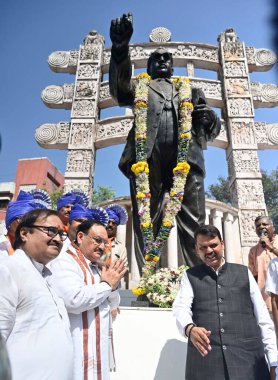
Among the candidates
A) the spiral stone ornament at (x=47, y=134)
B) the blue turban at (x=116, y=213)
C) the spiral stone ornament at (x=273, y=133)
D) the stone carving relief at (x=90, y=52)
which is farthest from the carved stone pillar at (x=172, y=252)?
the stone carving relief at (x=90, y=52)

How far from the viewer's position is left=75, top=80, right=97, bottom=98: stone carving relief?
10.7m

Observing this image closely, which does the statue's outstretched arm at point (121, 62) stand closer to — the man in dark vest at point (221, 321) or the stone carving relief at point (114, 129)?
the man in dark vest at point (221, 321)

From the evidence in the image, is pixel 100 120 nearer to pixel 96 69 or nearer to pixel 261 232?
pixel 96 69

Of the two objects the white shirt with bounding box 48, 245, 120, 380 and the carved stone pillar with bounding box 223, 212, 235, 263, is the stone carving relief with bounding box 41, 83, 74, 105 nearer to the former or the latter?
the carved stone pillar with bounding box 223, 212, 235, 263

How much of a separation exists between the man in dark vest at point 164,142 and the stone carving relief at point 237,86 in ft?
25.8

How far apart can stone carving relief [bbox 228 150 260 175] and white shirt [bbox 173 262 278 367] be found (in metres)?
8.41

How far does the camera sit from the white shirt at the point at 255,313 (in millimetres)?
1524

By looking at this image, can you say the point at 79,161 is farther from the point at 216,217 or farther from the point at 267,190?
the point at 267,190

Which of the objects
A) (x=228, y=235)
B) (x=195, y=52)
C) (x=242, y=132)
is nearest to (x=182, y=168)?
(x=228, y=235)

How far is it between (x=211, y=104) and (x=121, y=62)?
8.49 metres

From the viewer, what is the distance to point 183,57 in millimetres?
10914

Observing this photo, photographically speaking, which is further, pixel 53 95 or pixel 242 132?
pixel 53 95

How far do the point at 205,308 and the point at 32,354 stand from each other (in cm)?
92

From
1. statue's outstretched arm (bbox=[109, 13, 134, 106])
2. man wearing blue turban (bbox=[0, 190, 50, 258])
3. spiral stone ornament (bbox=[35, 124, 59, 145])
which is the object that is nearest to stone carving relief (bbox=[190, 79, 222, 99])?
spiral stone ornament (bbox=[35, 124, 59, 145])
